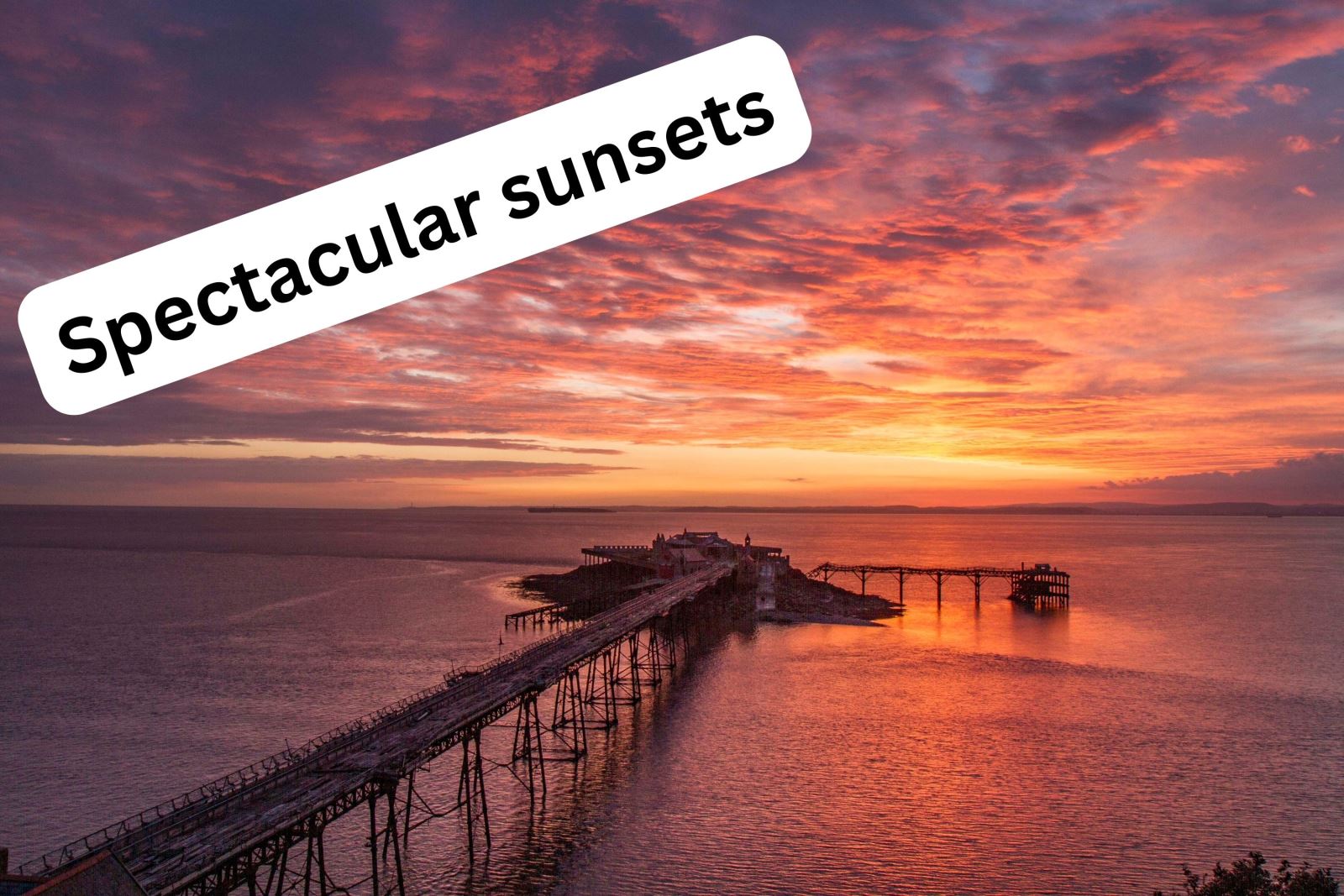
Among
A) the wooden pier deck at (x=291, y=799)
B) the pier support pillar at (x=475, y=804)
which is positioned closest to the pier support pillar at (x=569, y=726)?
the wooden pier deck at (x=291, y=799)

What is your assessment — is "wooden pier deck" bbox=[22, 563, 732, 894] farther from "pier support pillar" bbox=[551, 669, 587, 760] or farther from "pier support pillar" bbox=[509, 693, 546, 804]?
"pier support pillar" bbox=[551, 669, 587, 760]

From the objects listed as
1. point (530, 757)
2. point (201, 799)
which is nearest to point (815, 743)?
point (530, 757)

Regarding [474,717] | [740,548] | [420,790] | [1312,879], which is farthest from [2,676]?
[740,548]

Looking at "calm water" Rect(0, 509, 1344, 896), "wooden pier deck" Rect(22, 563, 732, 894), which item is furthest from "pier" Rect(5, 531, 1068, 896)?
"calm water" Rect(0, 509, 1344, 896)

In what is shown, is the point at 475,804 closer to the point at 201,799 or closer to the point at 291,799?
the point at 201,799

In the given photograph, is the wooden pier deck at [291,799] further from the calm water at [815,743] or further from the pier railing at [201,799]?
the calm water at [815,743]

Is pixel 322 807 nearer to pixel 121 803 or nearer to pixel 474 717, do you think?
pixel 474 717
